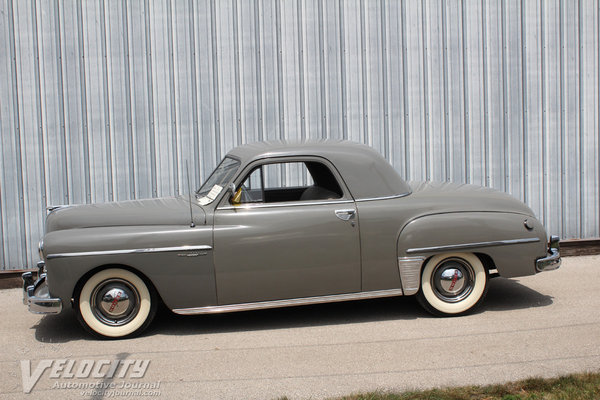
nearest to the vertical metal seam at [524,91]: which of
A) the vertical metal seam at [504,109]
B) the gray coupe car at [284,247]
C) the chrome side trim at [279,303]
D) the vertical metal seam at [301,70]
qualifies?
the vertical metal seam at [504,109]

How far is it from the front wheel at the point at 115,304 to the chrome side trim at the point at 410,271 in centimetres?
218

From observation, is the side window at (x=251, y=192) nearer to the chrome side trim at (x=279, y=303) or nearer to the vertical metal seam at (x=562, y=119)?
the chrome side trim at (x=279, y=303)

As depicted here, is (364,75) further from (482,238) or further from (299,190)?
(482,238)

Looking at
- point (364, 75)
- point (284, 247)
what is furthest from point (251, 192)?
point (364, 75)

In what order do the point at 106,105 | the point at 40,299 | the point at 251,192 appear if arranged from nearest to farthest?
the point at 40,299 < the point at 251,192 < the point at 106,105

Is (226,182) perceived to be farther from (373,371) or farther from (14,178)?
(14,178)

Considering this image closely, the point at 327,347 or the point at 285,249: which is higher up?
the point at 285,249

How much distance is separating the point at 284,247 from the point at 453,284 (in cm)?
160

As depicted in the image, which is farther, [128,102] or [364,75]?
[364,75]

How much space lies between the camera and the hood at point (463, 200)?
6168 millimetres

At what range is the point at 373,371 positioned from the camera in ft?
16.1

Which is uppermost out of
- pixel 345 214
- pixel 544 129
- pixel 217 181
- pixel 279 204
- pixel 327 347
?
pixel 544 129

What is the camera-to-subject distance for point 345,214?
5973 millimetres

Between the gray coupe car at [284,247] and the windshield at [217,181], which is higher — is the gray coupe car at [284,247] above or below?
below
